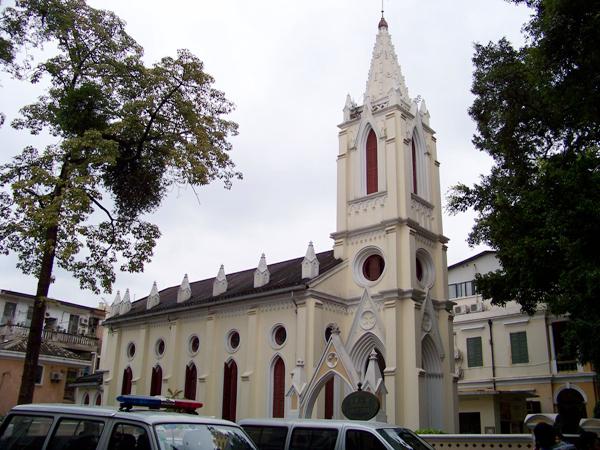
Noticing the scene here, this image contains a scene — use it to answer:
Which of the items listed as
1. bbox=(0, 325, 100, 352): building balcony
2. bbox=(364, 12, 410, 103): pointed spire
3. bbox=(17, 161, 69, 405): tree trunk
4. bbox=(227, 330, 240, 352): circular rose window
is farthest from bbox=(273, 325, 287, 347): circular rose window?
bbox=(0, 325, 100, 352): building balcony

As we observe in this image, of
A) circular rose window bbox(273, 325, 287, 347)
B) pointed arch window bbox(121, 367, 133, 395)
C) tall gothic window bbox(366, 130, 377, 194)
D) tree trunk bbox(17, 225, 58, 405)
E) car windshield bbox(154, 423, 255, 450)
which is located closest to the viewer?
car windshield bbox(154, 423, 255, 450)

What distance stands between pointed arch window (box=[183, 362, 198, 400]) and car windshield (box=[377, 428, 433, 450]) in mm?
23196

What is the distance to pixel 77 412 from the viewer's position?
7691 mm

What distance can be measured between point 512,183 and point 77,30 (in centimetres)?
1639

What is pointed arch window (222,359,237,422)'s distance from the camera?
30.0 metres

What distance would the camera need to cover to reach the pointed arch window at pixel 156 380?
35.2 meters

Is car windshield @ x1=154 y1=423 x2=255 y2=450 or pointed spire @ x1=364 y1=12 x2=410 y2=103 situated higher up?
pointed spire @ x1=364 y1=12 x2=410 y2=103

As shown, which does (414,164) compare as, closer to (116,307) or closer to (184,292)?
(184,292)

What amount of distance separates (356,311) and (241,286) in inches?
375

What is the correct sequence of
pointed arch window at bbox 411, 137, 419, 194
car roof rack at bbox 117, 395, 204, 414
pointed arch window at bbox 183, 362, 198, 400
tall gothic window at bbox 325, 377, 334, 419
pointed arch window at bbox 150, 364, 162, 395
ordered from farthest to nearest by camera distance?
1. pointed arch window at bbox 150, 364, 162, 395
2. pointed arch window at bbox 183, 362, 198, 400
3. pointed arch window at bbox 411, 137, 419, 194
4. tall gothic window at bbox 325, 377, 334, 419
5. car roof rack at bbox 117, 395, 204, 414

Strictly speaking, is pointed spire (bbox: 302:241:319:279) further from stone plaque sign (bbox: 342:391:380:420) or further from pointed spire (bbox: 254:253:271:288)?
stone plaque sign (bbox: 342:391:380:420)

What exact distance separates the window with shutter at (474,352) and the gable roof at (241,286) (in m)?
11.6

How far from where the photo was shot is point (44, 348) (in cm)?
3950

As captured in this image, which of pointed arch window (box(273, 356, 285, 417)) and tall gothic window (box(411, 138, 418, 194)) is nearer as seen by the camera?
pointed arch window (box(273, 356, 285, 417))
